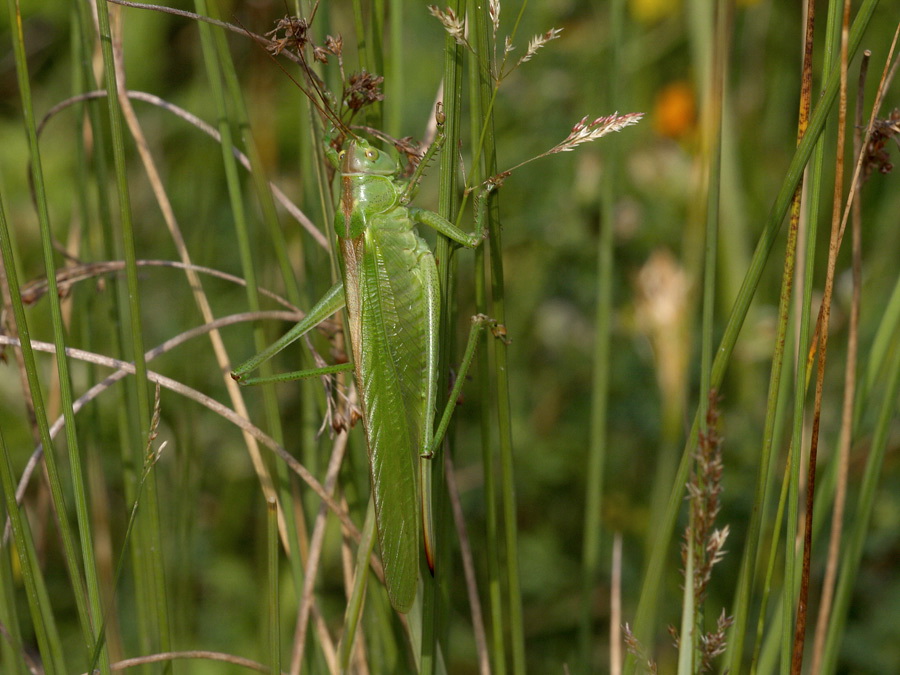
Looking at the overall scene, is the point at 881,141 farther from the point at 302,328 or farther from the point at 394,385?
the point at 302,328

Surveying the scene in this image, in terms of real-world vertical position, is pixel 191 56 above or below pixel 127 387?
above

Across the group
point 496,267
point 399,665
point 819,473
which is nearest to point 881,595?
point 819,473

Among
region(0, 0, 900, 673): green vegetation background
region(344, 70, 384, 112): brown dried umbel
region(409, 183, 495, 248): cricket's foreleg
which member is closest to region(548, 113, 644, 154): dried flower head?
region(409, 183, 495, 248): cricket's foreleg

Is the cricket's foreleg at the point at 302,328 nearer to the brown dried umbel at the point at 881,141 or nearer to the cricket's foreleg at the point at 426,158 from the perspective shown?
the cricket's foreleg at the point at 426,158

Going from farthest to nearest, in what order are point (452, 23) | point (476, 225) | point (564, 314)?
point (564, 314)
point (476, 225)
point (452, 23)

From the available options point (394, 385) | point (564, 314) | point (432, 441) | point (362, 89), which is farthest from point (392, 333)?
point (564, 314)

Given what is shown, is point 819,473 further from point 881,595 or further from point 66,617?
point 66,617
